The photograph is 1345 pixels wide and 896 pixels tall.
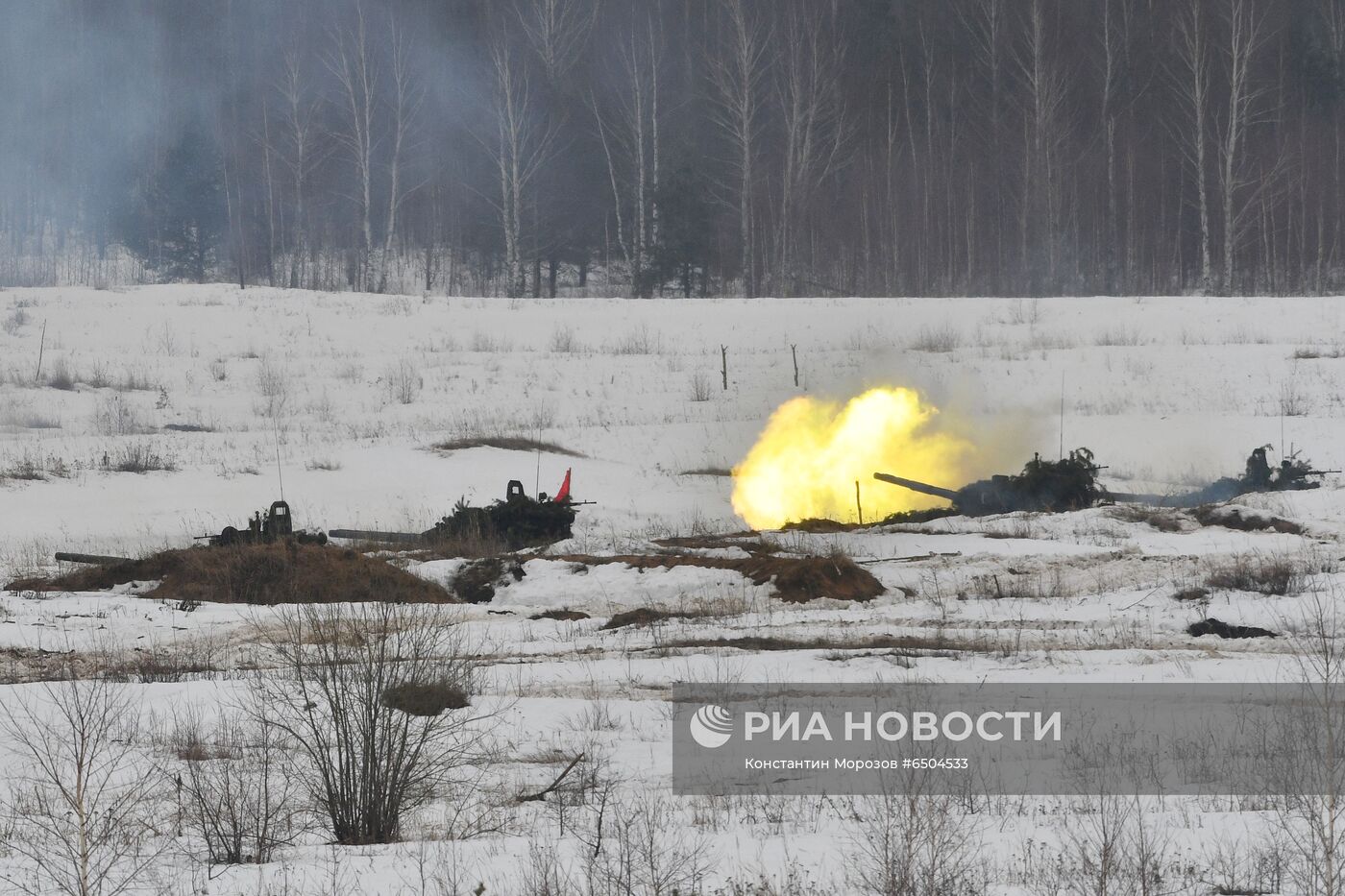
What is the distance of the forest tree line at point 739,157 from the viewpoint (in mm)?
58656

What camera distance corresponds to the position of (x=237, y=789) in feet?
30.5

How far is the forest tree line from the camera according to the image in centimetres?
5866

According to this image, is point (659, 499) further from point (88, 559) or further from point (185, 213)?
point (185, 213)

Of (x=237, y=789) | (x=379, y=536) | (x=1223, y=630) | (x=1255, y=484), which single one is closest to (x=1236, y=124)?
(x=1255, y=484)

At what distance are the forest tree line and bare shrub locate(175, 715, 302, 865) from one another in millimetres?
47969

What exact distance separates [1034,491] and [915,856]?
Result: 17.0 meters

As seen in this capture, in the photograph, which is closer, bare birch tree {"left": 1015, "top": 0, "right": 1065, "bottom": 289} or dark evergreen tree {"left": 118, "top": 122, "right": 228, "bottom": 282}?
bare birch tree {"left": 1015, "top": 0, "right": 1065, "bottom": 289}

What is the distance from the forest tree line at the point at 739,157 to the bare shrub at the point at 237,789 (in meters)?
48.0

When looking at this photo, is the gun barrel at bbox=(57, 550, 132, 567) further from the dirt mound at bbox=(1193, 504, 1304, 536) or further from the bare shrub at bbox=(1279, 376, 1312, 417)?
the bare shrub at bbox=(1279, 376, 1312, 417)

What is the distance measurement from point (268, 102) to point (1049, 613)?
6507 cm

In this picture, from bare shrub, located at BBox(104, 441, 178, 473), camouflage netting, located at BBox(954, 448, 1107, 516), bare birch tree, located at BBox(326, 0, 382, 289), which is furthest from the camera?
bare birch tree, located at BBox(326, 0, 382, 289)

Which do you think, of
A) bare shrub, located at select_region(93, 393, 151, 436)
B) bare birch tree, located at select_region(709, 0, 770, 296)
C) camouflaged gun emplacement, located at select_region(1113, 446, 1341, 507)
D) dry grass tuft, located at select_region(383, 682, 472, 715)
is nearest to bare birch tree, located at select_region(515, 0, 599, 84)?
bare birch tree, located at select_region(709, 0, 770, 296)

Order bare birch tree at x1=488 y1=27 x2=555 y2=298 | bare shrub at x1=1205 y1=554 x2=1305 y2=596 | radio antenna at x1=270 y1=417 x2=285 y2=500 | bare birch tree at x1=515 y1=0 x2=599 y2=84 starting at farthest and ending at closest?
bare birch tree at x1=515 y1=0 x2=599 y2=84, bare birch tree at x1=488 y1=27 x2=555 y2=298, radio antenna at x1=270 y1=417 x2=285 y2=500, bare shrub at x1=1205 y1=554 x2=1305 y2=596

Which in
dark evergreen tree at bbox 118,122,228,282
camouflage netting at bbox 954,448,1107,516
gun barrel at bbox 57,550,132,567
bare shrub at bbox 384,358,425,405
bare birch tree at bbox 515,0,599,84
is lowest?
gun barrel at bbox 57,550,132,567
